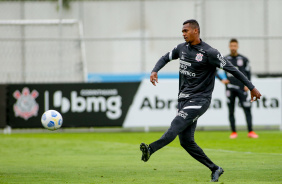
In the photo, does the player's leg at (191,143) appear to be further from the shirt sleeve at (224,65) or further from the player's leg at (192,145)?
the shirt sleeve at (224,65)

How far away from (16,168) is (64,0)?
1865 centimetres

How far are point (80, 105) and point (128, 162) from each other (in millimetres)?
8222

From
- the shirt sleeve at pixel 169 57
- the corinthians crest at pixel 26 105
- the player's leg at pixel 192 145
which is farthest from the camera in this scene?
the corinthians crest at pixel 26 105

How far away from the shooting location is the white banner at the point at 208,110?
17469 mm

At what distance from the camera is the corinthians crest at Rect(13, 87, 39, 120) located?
17734 mm

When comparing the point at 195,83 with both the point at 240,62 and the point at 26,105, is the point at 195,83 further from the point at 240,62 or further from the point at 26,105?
the point at 26,105

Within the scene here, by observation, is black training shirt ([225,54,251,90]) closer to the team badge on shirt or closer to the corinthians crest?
the corinthians crest

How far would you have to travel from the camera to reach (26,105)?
17.8m

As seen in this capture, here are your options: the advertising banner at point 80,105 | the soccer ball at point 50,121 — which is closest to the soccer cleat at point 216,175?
the soccer ball at point 50,121

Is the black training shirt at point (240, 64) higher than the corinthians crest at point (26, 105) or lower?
higher

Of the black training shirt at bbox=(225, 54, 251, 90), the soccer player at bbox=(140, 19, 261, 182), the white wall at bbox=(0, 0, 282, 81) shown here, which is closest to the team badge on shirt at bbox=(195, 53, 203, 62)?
the soccer player at bbox=(140, 19, 261, 182)

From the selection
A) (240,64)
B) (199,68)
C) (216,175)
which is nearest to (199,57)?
(199,68)

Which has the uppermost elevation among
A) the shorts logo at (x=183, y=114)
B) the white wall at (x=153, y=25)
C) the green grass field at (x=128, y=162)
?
the white wall at (x=153, y=25)

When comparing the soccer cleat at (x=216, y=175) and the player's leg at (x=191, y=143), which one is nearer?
the soccer cleat at (x=216, y=175)
